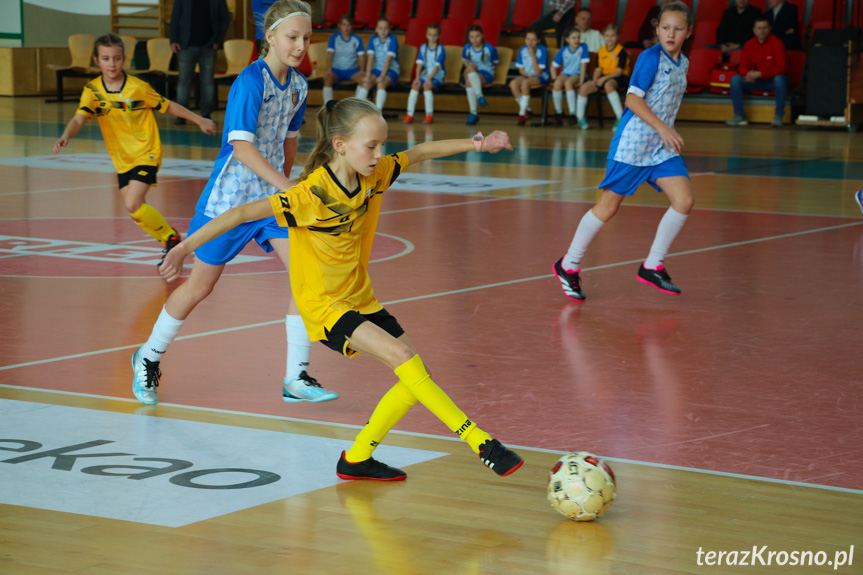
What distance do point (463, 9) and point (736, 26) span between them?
5.51 meters

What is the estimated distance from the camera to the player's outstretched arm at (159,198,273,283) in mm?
3943

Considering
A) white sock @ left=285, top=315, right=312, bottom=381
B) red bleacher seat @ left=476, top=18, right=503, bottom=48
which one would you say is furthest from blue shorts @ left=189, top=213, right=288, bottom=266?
red bleacher seat @ left=476, top=18, right=503, bottom=48

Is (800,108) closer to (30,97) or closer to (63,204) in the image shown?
(63,204)

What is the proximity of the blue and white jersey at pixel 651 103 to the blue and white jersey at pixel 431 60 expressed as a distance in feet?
47.2

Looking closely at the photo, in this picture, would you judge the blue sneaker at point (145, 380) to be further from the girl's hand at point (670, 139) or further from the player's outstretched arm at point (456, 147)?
the girl's hand at point (670, 139)

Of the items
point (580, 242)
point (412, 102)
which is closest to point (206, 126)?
point (580, 242)

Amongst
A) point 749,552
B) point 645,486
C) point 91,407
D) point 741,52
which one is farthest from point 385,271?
point 741,52

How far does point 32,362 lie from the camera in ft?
18.2

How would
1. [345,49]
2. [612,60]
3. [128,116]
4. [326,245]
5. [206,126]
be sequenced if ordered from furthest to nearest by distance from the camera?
[345,49]
[612,60]
[128,116]
[206,126]
[326,245]

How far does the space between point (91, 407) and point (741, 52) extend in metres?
17.3

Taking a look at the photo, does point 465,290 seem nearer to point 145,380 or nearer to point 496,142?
point 145,380

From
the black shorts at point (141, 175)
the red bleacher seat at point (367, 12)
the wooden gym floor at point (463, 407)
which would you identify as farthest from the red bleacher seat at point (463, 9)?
the black shorts at point (141, 175)

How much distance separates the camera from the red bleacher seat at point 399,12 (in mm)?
24531

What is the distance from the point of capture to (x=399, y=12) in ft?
80.6
